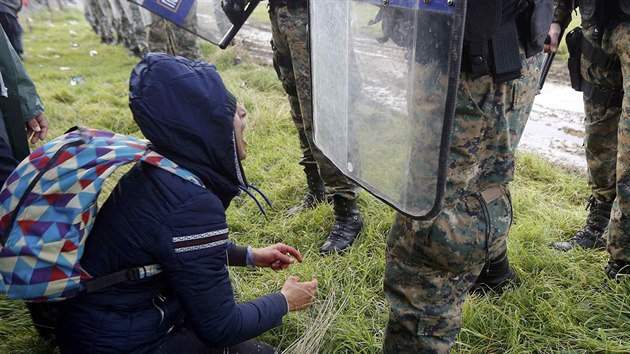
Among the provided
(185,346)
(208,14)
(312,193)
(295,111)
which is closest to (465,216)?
(185,346)

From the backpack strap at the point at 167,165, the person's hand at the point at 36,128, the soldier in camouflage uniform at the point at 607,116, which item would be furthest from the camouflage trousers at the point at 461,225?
the person's hand at the point at 36,128

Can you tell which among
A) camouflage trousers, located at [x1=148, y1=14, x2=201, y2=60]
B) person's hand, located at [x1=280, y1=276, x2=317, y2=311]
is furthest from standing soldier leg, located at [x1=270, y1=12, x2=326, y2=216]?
camouflage trousers, located at [x1=148, y1=14, x2=201, y2=60]

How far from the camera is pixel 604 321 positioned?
6.15 feet

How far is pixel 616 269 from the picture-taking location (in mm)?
2021

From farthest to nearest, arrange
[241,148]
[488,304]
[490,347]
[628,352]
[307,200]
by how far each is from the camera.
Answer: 1. [307,200]
2. [488,304]
3. [490,347]
4. [628,352]
5. [241,148]

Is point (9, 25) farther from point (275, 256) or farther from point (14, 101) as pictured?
point (275, 256)

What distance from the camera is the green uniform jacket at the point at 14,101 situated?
1.95m

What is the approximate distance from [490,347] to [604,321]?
0.44 m

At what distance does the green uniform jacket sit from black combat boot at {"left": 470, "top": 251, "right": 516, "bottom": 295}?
1918 mm

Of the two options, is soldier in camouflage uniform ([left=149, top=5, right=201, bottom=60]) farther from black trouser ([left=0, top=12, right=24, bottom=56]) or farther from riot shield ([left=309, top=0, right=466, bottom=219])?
riot shield ([left=309, top=0, right=466, bottom=219])

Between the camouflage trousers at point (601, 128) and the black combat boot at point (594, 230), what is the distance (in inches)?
1.6

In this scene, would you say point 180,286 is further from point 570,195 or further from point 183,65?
point 570,195

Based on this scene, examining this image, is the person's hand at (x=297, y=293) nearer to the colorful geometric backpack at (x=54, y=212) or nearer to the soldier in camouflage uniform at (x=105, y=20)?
the colorful geometric backpack at (x=54, y=212)

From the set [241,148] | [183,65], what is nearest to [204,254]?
[241,148]
